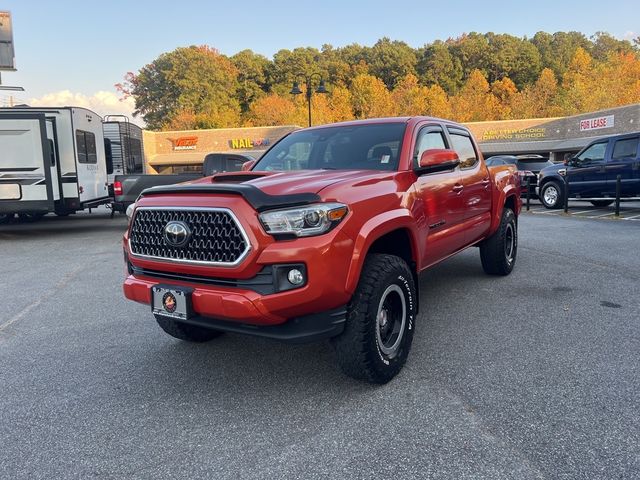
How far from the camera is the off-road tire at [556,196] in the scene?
48.7ft

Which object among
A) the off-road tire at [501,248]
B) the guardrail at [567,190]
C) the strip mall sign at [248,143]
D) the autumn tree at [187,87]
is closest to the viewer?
the off-road tire at [501,248]

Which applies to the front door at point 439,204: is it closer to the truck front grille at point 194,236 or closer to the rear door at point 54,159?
the truck front grille at point 194,236

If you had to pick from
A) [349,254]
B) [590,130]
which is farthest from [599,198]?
[590,130]

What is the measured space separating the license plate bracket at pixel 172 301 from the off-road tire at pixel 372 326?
921 millimetres

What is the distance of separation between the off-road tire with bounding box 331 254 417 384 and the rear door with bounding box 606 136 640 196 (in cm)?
1152

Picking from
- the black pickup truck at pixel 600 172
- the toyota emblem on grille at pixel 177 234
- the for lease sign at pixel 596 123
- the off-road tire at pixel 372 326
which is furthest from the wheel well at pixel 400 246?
the for lease sign at pixel 596 123

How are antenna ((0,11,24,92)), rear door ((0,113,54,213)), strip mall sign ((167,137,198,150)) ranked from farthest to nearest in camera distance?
1. strip mall sign ((167,137,198,150))
2. antenna ((0,11,24,92))
3. rear door ((0,113,54,213))

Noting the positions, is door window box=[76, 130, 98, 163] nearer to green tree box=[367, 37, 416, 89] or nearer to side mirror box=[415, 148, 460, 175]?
side mirror box=[415, 148, 460, 175]

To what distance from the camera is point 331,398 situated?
3.11 meters

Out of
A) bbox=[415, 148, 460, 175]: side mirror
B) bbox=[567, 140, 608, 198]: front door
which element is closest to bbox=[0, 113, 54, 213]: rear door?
bbox=[415, 148, 460, 175]: side mirror

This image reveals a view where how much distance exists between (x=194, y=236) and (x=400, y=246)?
1523 mm

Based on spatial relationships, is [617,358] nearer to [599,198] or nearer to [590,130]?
[599,198]

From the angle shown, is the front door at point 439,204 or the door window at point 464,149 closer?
the front door at point 439,204

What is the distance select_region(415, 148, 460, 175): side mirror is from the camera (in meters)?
3.72
